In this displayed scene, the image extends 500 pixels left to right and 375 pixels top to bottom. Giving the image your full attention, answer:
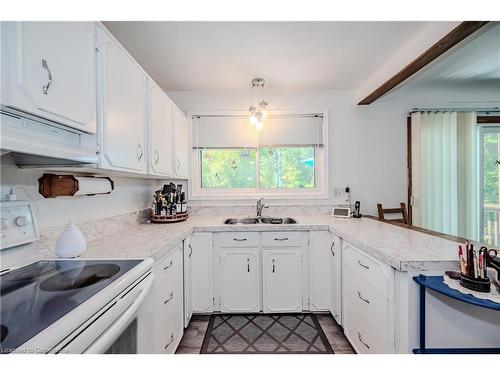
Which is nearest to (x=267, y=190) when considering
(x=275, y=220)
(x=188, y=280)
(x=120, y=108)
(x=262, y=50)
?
(x=275, y=220)

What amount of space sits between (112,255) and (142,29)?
1.48 meters

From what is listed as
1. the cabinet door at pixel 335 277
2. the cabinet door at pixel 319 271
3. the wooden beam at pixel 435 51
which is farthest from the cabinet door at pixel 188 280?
the wooden beam at pixel 435 51

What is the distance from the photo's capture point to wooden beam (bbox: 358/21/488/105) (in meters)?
1.23

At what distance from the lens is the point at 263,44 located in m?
1.68

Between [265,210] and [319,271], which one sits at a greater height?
[265,210]

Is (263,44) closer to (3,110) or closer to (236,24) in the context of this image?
(236,24)

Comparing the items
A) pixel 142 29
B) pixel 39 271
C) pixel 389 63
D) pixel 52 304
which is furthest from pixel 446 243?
pixel 142 29

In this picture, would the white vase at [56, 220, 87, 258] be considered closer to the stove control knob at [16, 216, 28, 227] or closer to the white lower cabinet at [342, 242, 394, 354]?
the stove control knob at [16, 216, 28, 227]

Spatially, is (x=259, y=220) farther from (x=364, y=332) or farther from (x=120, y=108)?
(x=120, y=108)

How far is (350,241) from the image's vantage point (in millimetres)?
1559

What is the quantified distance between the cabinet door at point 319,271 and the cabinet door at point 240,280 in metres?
0.49

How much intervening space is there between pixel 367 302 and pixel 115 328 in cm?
134

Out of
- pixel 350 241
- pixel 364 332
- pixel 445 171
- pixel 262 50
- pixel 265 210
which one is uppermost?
pixel 262 50

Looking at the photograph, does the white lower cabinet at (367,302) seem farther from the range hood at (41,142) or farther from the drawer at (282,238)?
the range hood at (41,142)
